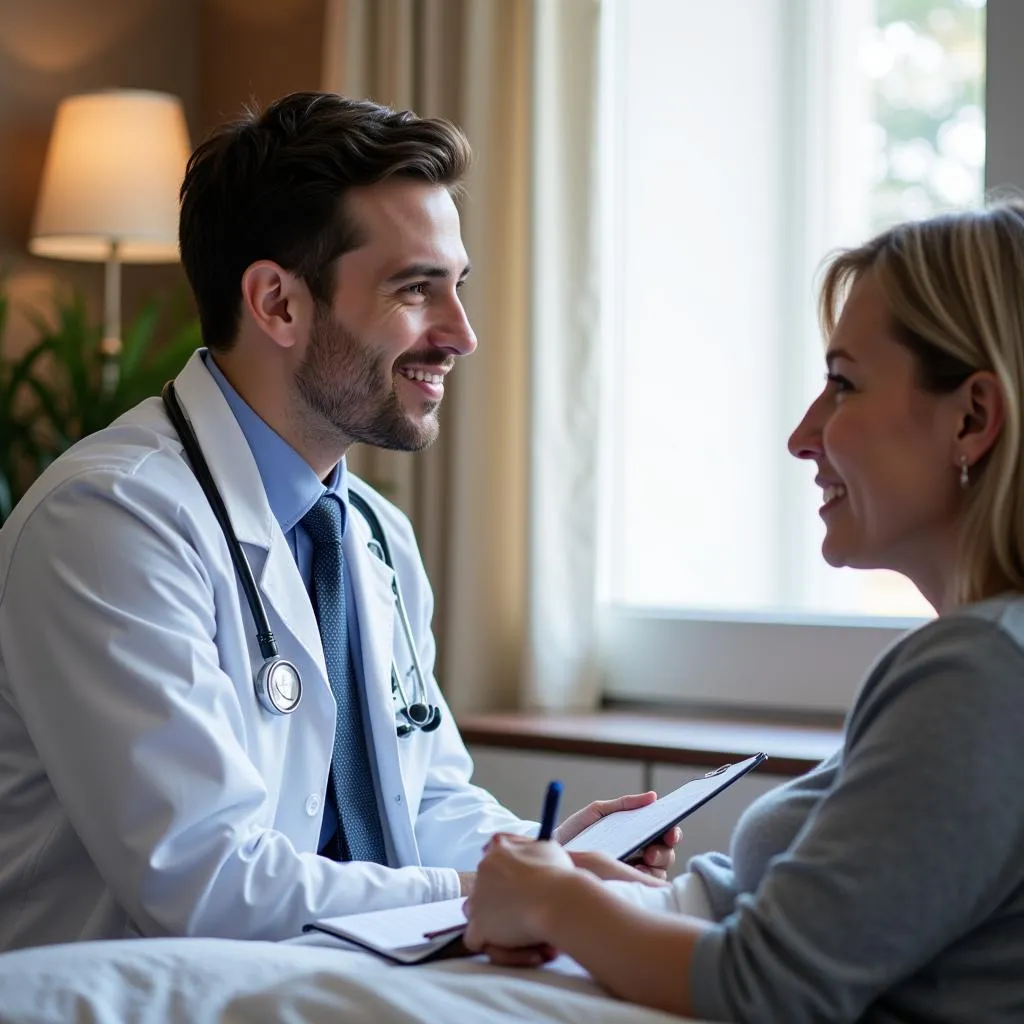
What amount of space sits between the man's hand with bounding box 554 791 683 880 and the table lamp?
1832 mm

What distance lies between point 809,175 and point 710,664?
37.8 inches

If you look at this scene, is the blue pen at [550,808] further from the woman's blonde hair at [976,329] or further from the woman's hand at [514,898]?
the woman's blonde hair at [976,329]

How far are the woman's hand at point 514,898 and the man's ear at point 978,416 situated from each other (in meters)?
0.44

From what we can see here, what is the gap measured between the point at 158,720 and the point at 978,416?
0.81m

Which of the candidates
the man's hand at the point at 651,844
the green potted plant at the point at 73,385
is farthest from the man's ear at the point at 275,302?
the green potted plant at the point at 73,385

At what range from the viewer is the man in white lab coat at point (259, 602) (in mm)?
1449

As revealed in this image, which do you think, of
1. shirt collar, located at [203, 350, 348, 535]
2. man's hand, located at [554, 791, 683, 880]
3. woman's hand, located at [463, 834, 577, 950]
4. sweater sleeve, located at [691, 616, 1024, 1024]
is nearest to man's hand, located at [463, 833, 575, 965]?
woman's hand, located at [463, 834, 577, 950]

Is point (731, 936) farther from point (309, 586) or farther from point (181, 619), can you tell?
point (309, 586)

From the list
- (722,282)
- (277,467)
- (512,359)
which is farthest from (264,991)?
(722,282)

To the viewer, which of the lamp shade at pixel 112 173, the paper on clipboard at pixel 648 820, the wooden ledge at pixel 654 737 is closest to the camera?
the paper on clipboard at pixel 648 820

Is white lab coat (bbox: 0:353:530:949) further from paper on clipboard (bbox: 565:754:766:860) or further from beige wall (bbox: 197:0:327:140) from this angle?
beige wall (bbox: 197:0:327:140)

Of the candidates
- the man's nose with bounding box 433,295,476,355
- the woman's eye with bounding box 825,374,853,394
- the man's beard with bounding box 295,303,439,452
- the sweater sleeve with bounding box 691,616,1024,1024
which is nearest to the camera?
the sweater sleeve with bounding box 691,616,1024,1024

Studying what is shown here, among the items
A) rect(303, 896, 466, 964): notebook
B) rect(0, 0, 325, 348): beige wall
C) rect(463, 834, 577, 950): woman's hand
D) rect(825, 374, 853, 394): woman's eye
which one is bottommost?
rect(303, 896, 466, 964): notebook

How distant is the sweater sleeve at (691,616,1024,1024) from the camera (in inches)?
38.0
